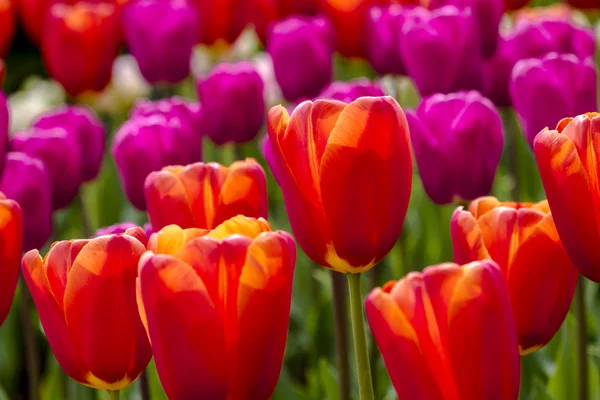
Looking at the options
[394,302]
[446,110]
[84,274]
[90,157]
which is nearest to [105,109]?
[90,157]

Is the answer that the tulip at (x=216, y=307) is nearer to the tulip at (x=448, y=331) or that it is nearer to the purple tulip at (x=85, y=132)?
the tulip at (x=448, y=331)

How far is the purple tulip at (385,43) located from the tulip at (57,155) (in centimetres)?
64

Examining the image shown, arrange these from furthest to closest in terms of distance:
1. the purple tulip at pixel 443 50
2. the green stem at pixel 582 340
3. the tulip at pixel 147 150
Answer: the purple tulip at pixel 443 50 < the tulip at pixel 147 150 < the green stem at pixel 582 340

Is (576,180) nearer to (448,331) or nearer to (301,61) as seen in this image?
(448,331)

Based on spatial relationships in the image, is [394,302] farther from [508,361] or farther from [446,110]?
[446,110]

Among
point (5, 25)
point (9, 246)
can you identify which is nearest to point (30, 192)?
point (9, 246)

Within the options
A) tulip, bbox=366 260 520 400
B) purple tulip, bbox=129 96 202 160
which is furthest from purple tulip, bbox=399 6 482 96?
tulip, bbox=366 260 520 400

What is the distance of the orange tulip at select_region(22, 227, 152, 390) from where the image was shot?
2.48ft

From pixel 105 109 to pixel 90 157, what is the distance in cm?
139

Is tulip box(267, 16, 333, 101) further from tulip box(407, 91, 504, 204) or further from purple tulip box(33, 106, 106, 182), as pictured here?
tulip box(407, 91, 504, 204)

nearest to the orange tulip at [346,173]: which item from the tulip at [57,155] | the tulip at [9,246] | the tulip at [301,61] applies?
the tulip at [9,246]

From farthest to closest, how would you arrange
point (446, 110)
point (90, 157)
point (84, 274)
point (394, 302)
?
point (90, 157)
point (446, 110)
point (84, 274)
point (394, 302)

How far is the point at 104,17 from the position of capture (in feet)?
7.11

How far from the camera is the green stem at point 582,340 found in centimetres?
108
